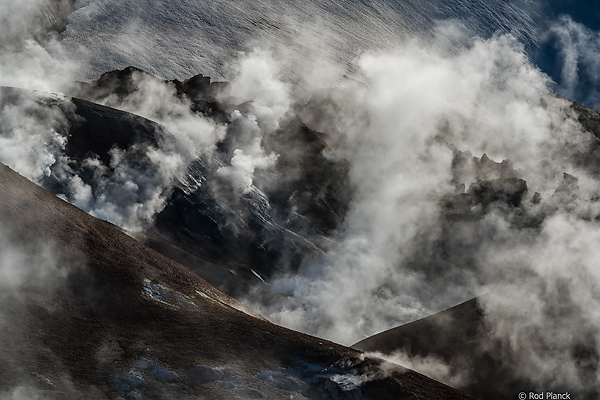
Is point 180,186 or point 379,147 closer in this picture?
point 180,186

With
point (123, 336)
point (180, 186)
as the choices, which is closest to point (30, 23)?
point (180, 186)

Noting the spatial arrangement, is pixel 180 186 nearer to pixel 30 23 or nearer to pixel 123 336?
pixel 123 336

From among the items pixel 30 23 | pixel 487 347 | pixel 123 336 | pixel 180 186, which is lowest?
pixel 30 23

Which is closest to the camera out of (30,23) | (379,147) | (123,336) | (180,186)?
(123,336)

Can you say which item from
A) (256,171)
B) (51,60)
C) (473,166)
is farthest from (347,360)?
(51,60)

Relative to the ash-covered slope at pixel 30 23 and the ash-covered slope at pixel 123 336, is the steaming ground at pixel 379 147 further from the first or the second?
the ash-covered slope at pixel 123 336

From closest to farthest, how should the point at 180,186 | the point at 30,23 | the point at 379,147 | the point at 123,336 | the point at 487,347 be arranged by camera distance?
the point at 123,336 < the point at 487,347 < the point at 180,186 < the point at 30,23 < the point at 379,147
